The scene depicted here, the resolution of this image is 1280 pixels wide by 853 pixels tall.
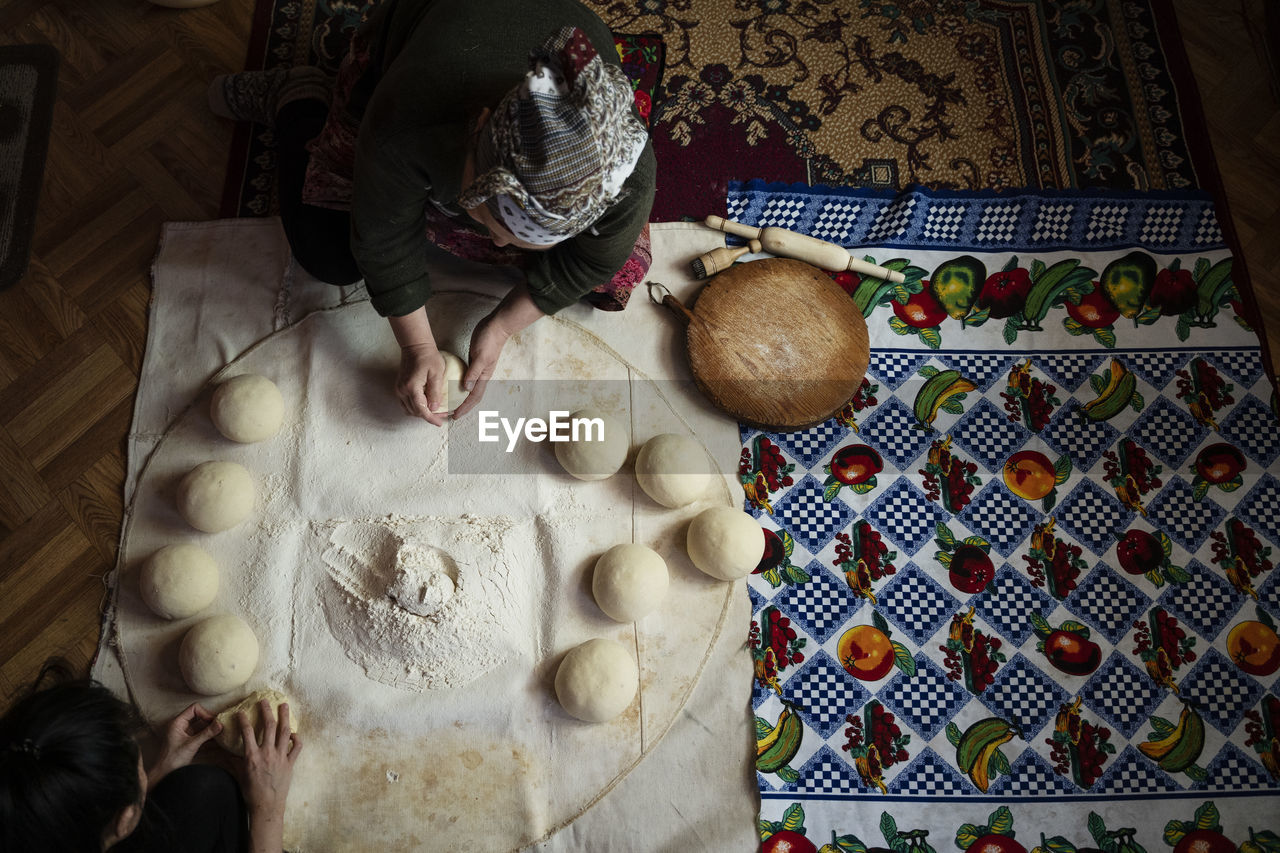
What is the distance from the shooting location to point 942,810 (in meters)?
1.38

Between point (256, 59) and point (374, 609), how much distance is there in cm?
118

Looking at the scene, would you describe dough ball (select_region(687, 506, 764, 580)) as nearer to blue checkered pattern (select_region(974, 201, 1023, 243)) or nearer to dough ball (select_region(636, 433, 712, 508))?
dough ball (select_region(636, 433, 712, 508))

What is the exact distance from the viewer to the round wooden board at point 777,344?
1.49 meters

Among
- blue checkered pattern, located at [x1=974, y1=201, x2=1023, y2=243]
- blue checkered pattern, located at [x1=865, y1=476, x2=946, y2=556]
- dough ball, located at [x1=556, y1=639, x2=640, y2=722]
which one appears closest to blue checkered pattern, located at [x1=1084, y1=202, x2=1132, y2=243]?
blue checkered pattern, located at [x1=974, y1=201, x2=1023, y2=243]

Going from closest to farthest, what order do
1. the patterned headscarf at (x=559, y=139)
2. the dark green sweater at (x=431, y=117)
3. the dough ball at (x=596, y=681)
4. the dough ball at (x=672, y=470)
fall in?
1. the patterned headscarf at (x=559, y=139)
2. the dark green sweater at (x=431, y=117)
3. the dough ball at (x=596, y=681)
4. the dough ball at (x=672, y=470)

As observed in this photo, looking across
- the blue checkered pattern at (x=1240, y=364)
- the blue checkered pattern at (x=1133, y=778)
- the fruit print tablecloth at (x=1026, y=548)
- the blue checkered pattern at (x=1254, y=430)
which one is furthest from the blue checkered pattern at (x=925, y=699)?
the blue checkered pattern at (x=1240, y=364)

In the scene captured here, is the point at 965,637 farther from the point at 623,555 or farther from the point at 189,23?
the point at 189,23

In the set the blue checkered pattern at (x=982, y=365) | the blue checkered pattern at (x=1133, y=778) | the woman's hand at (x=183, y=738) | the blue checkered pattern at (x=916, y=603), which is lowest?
the blue checkered pattern at (x=1133, y=778)

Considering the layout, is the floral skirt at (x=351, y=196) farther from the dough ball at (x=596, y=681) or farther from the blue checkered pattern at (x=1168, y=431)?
the blue checkered pattern at (x=1168, y=431)

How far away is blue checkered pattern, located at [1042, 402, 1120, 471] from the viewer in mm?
1558

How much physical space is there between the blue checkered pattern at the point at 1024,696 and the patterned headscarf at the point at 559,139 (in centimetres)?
109

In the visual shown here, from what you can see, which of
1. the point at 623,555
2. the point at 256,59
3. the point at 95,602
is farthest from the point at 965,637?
the point at 256,59

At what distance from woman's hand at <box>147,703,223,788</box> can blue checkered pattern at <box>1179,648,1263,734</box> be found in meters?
1.61

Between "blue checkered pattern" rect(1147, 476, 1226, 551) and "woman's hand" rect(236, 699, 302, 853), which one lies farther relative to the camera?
"blue checkered pattern" rect(1147, 476, 1226, 551)
